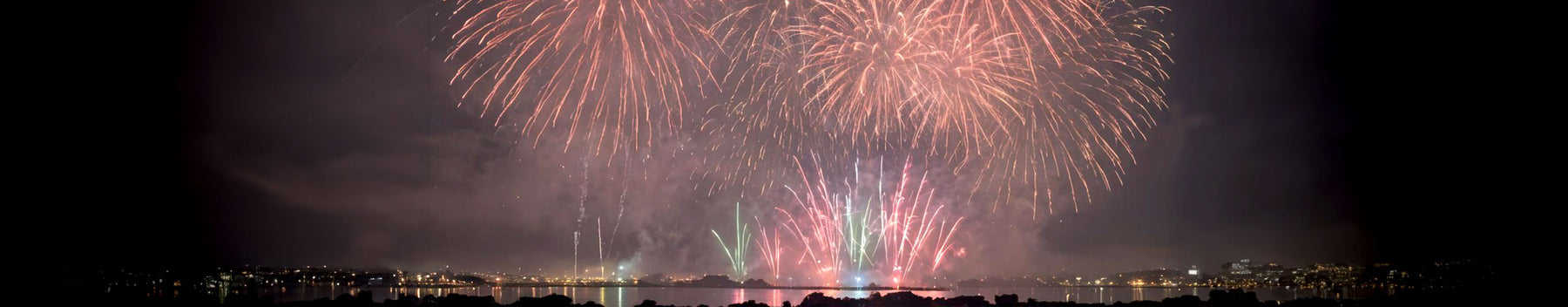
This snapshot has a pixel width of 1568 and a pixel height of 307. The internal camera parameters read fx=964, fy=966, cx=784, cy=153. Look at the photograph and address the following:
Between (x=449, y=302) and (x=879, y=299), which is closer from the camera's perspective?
(x=449, y=302)

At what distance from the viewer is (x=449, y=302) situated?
4834 centimetres

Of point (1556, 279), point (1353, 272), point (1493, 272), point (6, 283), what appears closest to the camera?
point (6, 283)

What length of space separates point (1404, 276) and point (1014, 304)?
99203 mm

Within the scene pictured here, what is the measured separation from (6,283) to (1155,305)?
54.0 meters

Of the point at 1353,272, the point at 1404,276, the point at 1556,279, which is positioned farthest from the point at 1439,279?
the point at 1556,279

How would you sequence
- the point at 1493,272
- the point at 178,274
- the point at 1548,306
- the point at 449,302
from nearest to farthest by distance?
the point at 1548,306, the point at 449,302, the point at 1493,272, the point at 178,274

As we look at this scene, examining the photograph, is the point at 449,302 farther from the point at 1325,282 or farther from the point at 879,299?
the point at 1325,282

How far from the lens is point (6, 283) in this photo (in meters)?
44.7

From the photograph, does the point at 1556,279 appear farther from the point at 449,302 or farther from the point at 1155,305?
the point at 449,302

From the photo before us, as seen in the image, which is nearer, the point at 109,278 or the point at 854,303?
the point at 854,303

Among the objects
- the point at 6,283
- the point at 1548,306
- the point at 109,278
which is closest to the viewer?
the point at 1548,306

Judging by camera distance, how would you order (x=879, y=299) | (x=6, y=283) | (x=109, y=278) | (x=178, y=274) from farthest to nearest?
1. (x=178, y=274)
2. (x=109, y=278)
3. (x=879, y=299)
4. (x=6, y=283)

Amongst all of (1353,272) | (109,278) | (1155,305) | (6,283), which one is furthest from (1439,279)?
(109,278)

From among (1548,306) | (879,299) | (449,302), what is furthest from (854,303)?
(1548,306)
